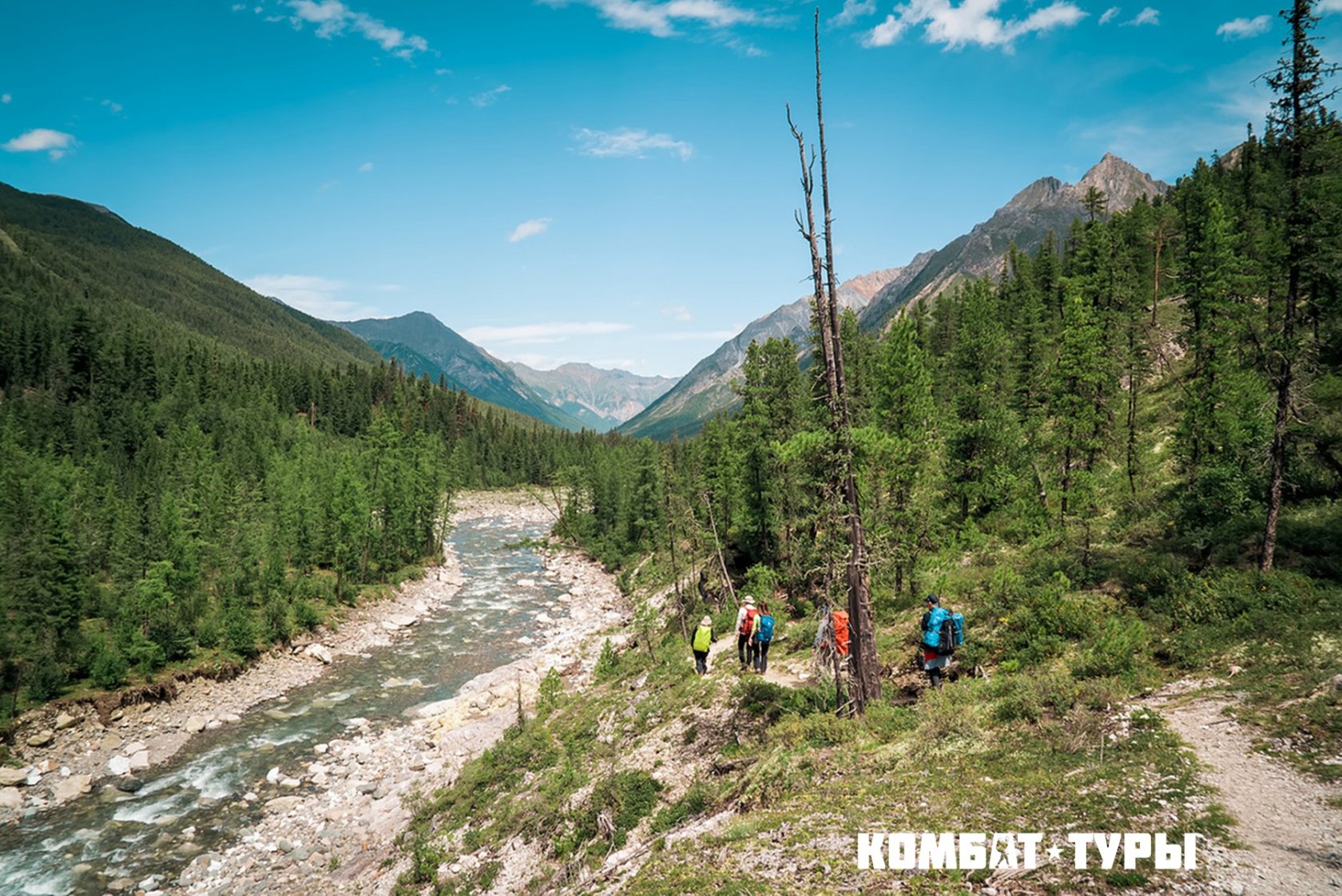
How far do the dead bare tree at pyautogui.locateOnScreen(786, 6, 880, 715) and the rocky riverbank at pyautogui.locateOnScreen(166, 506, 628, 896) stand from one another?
47.9 feet

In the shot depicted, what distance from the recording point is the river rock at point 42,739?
25812 mm

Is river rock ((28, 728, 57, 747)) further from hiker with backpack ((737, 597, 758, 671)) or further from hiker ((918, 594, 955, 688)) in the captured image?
hiker ((918, 594, 955, 688))

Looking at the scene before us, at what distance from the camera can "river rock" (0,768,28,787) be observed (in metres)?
23.5

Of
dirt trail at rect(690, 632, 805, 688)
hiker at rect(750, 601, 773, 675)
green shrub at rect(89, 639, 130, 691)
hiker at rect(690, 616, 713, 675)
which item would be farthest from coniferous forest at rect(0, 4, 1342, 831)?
hiker at rect(690, 616, 713, 675)

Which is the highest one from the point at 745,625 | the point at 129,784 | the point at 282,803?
the point at 745,625

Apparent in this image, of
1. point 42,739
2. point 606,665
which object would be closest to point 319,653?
point 42,739

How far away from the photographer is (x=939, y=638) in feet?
52.7

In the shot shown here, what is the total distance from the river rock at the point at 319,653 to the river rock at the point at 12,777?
48.4ft

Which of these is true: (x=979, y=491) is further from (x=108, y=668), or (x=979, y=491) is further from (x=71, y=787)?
(x=108, y=668)

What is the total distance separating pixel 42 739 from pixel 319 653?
44.6 ft

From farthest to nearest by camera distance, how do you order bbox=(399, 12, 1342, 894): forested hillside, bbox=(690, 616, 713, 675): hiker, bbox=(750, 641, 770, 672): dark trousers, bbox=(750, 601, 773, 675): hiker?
bbox=(690, 616, 713, 675): hiker → bbox=(750, 641, 770, 672): dark trousers → bbox=(750, 601, 773, 675): hiker → bbox=(399, 12, 1342, 894): forested hillside

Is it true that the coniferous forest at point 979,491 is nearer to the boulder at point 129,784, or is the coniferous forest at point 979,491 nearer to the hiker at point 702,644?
the hiker at point 702,644

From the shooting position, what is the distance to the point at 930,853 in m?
8.48

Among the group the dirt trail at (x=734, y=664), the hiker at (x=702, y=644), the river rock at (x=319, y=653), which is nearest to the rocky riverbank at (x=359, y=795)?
the hiker at (x=702, y=644)
